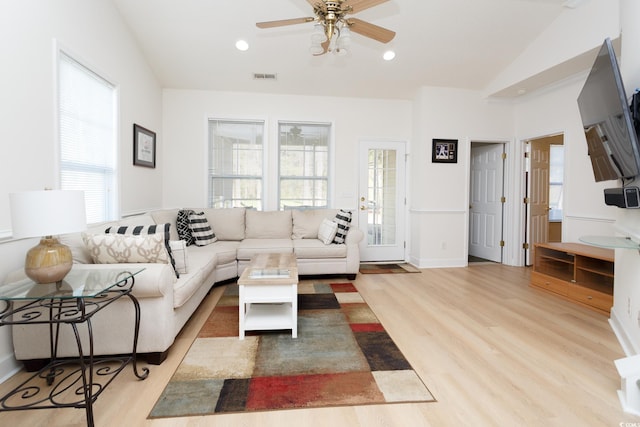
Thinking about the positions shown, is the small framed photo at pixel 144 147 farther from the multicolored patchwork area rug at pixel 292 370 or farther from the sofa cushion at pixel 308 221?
the multicolored patchwork area rug at pixel 292 370

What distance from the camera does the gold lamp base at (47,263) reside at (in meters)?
1.50

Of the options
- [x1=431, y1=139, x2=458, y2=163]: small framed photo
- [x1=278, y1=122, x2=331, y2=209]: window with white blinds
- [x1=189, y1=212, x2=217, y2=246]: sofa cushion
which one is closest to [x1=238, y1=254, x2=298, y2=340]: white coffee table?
[x1=189, y1=212, x2=217, y2=246]: sofa cushion

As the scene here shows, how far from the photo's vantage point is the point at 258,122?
4672mm

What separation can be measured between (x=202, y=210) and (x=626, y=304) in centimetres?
450

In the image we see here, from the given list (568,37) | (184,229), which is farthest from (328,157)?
(568,37)

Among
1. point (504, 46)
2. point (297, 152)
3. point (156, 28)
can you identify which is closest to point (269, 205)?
point (297, 152)

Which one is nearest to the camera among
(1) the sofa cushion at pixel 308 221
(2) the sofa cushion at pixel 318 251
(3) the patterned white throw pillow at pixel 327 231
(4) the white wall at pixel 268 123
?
(2) the sofa cushion at pixel 318 251

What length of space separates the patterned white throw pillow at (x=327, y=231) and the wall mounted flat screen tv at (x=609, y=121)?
2595mm

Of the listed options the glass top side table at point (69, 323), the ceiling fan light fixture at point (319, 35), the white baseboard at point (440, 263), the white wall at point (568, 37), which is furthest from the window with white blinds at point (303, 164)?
the glass top side table at point (69, 323)

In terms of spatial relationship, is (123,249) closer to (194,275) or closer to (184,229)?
(194,275)

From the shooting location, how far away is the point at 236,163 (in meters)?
4.68

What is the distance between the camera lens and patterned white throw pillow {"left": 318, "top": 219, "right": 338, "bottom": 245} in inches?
155

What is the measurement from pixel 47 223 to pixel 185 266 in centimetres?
109

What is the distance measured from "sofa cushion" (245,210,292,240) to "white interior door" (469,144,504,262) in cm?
339
